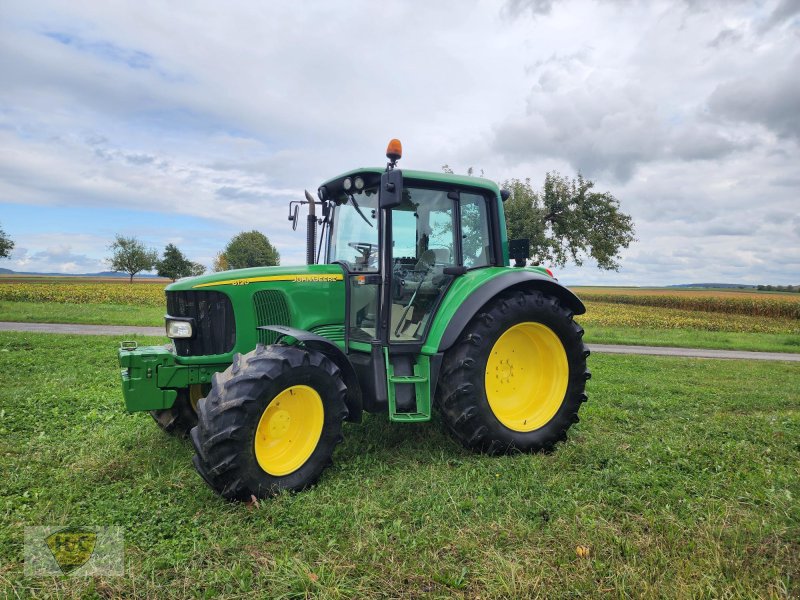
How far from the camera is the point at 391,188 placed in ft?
13.7

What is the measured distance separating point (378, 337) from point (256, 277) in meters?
1.13

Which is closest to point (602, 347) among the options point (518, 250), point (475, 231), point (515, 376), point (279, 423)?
point (518, 250)

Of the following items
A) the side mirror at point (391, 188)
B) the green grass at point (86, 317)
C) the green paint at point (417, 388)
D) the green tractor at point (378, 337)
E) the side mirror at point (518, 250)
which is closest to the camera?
the green tractor at point (378, 337)

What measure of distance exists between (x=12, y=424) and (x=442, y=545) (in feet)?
15.2

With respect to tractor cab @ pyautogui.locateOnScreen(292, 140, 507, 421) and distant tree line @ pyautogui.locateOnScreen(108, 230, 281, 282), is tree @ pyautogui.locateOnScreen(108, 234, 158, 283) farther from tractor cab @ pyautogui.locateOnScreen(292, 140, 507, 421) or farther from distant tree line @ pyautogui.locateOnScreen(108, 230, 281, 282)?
tractor cab @ pyautogui.locateOnScreen(292, 140, 507, 421)

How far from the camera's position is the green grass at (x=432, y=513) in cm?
279

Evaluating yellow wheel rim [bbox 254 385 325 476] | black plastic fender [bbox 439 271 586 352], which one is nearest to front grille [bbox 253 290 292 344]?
yellow wheel rim [bbox 254 385 325 476]

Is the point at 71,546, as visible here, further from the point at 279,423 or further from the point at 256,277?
the point at 256,277

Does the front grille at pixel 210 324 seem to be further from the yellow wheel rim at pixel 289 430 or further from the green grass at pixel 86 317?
the green grass at pixel 86 317

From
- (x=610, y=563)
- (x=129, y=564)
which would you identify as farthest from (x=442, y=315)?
(x=129, y=564)

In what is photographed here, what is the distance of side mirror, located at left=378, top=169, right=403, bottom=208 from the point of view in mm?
4129

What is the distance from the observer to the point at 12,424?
5371 millimetres

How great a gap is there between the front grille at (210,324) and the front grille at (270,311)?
213mm

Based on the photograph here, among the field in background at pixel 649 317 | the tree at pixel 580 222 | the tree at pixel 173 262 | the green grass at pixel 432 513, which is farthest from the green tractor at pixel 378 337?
the tree at pixel 173 262
